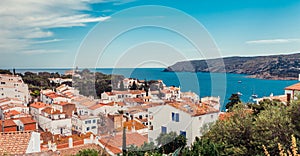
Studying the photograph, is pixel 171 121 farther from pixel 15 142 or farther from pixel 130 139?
pixel 15 142

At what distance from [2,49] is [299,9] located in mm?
12058

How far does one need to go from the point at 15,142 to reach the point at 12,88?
45.3 feet

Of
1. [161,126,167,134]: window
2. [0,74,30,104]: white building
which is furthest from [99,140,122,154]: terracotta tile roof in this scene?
[0,74,30,104]: white building

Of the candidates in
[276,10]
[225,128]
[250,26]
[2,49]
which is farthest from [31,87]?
[225,128]

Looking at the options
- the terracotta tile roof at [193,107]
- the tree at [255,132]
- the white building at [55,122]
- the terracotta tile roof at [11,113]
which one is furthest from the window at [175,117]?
the terracotta tile roof at [11,113]

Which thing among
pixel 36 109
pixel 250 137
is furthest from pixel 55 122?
pixel 250 137

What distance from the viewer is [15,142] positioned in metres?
3.47

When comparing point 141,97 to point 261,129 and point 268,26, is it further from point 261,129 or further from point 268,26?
point 268,26

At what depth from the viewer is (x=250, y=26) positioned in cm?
1166

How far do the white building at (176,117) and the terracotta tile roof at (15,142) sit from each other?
1.61 meters

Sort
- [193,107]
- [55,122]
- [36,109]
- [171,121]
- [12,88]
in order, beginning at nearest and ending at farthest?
1. [193,107]
2. [171,121]
3. [55,122]
4. [36,109]
5. [12,88]

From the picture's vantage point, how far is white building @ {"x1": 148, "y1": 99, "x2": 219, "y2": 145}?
119 inches

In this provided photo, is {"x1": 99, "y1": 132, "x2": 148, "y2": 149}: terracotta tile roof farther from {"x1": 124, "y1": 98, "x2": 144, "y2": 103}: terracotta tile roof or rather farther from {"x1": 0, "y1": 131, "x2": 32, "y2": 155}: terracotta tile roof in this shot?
{"x1": 0, "y1": 131, "x2": 32, "y2": 155}: terracotta tile roof

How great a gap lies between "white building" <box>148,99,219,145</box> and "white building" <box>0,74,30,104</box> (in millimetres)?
14636
